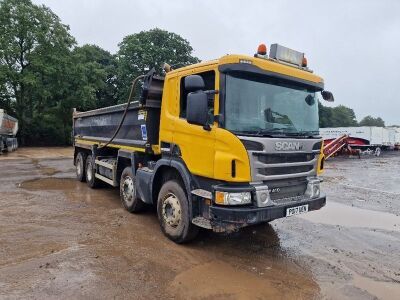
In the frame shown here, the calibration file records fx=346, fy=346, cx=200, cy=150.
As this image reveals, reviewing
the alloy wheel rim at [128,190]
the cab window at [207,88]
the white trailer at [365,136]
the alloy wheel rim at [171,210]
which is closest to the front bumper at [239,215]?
the alloy wheel rim at [171,210]

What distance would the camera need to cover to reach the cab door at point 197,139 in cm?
475

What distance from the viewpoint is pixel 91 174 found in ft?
32.8

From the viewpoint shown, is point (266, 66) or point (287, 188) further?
point (287, 188)

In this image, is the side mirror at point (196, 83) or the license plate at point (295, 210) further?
the license plate at point (295, 210)

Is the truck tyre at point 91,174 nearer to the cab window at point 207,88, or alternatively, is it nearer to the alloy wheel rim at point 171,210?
the alloy wheel rim at point 171,210

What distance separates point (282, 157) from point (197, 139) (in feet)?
4.05

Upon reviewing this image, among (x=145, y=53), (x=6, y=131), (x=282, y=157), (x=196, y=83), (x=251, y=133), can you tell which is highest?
(x=145, y=53)

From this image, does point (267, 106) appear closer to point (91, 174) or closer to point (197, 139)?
point (197, 139)

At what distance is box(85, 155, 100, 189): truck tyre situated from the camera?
387 inches

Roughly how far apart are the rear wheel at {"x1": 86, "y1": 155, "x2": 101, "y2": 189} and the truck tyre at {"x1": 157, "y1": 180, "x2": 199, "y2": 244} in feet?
14.9

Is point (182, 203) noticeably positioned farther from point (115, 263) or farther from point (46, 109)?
point (46, 109)

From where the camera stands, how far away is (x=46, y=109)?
118ft

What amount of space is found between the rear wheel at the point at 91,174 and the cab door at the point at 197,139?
199 inches

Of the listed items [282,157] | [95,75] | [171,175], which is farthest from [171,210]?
[95,75]
